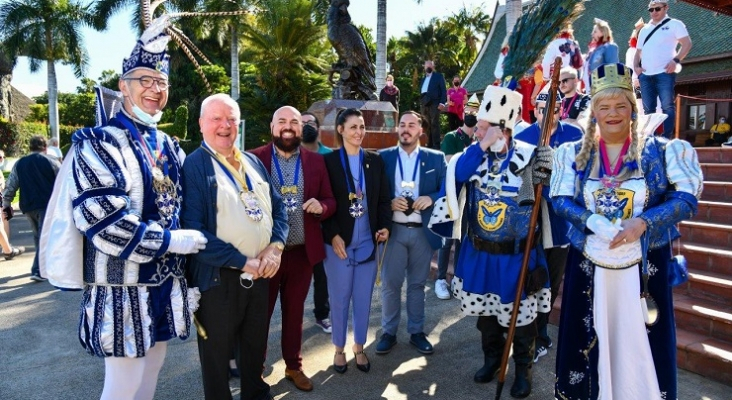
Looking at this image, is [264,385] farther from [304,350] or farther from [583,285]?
[583,285]

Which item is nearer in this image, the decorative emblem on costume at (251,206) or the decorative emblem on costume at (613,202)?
the decorative emblem on costume at (613,202)

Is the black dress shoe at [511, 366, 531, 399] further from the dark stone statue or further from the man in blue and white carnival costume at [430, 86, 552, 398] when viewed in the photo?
the dark stone statue

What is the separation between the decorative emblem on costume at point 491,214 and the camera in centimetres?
346

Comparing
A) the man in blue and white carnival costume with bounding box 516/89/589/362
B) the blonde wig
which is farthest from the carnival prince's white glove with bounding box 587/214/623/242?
the man in blue and white carnival costume with bounding box 516/89/589/362

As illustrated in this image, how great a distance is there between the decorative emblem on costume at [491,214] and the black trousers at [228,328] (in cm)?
157

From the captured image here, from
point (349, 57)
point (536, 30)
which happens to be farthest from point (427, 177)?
point (349, 57)

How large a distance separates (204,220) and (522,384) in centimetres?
248

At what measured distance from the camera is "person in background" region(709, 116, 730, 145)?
13.1 metres

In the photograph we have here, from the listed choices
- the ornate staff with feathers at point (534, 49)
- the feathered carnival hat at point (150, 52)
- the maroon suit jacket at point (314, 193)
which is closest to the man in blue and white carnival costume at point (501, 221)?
the ornate staff with feathers at point (534, 49)

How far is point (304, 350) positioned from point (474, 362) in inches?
58.8

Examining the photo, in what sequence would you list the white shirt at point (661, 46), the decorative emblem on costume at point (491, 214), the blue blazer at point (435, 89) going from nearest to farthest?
the decorative emblem on costume at point (491, 214) → the white shirt at point (661, 46) → the blue blazer at point (435, 89)

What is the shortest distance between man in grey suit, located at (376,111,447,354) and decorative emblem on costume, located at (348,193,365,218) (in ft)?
1.21

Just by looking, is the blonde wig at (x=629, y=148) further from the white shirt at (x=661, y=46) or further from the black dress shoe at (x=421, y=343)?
the white shirt at (x=661, y=46)

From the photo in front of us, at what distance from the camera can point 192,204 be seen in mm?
2771
